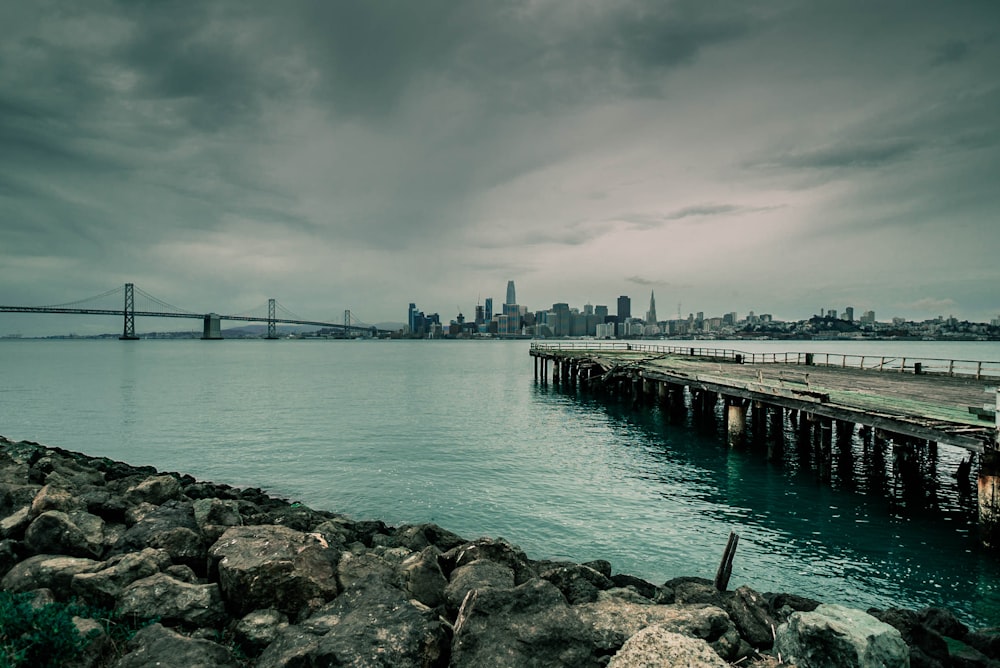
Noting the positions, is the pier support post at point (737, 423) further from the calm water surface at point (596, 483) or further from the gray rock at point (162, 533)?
the gray rock at point (162, 533)

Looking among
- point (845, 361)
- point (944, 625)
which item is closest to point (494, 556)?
point (944, 625)

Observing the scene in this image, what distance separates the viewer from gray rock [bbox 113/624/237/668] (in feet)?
16.5

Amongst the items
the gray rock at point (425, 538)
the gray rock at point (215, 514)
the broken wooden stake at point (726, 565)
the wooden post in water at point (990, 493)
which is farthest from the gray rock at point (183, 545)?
the wooden post in water at point (990, 493)

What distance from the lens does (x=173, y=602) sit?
263 inches

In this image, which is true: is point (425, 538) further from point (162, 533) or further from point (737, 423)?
point (737, 423)

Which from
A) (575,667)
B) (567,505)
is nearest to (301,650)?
(575,667)

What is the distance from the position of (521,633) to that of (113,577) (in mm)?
5728

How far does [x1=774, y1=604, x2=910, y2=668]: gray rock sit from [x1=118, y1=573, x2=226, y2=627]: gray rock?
7.05 meters

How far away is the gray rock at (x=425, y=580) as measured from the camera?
789cm

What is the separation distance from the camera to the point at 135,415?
3984 centimetres

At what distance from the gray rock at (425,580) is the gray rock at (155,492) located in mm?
7774

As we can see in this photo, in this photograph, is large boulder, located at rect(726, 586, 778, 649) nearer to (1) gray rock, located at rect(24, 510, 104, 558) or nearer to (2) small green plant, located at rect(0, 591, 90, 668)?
(2) small green plant, located at rect(0, 591, 90, 668)

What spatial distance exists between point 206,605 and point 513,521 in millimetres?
10680

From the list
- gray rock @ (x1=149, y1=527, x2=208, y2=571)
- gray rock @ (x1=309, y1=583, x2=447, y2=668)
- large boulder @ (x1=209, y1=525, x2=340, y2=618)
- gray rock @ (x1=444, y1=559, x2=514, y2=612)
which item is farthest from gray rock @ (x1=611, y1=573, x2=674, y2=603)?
gray rock @ (x1=149, y1=527, x2=208, y2=571)
